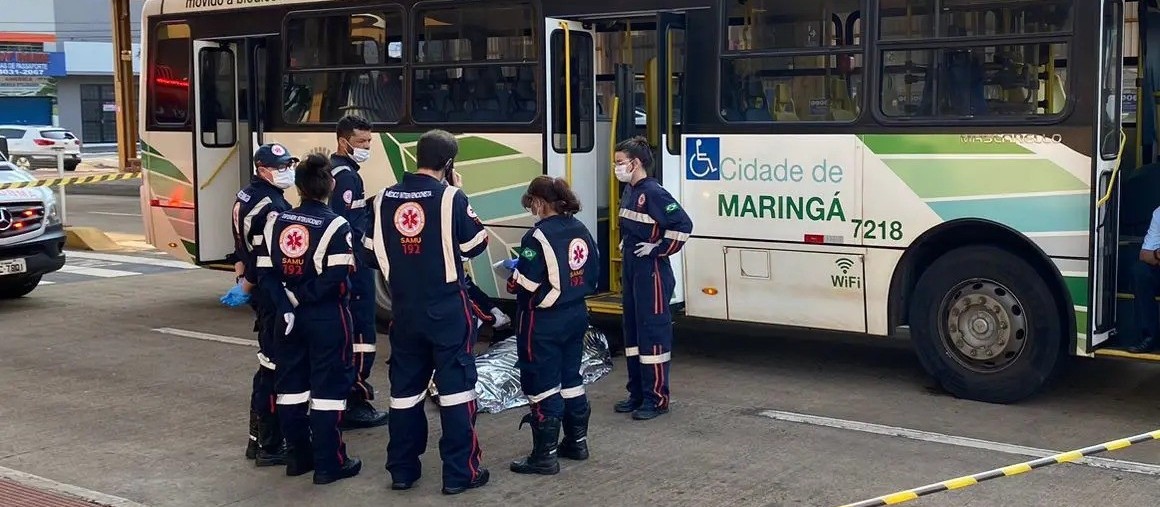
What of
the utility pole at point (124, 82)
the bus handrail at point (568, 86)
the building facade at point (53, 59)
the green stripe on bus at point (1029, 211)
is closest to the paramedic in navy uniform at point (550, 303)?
the green stripe on bus at point (1029, 211)

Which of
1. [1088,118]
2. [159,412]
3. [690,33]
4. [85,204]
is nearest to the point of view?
[1088,118]

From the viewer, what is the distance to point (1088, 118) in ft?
24.3

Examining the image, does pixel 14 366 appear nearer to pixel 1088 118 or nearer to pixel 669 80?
pixel 669 80

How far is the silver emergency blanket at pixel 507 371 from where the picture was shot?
8109 mm

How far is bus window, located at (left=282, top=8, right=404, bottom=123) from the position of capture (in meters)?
10.6

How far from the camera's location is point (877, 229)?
27.0 ft

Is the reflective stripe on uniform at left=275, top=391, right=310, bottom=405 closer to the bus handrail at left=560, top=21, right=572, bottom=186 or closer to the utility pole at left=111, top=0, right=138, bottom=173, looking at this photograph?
the bus handrail at left=560, top=21, right=572, bottom=186

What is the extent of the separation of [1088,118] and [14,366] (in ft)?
25.6

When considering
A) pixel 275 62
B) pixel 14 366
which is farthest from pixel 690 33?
pixel 14 366

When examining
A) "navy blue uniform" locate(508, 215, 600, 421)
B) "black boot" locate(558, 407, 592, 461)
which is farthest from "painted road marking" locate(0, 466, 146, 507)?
"black boot" locate(558, 407, 592, 461)

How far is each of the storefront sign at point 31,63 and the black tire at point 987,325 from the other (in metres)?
51.9

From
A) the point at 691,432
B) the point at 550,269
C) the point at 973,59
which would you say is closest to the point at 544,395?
the point at 550,269

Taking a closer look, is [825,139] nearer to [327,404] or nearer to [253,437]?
[327,404]

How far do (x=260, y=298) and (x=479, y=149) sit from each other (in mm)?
3658
